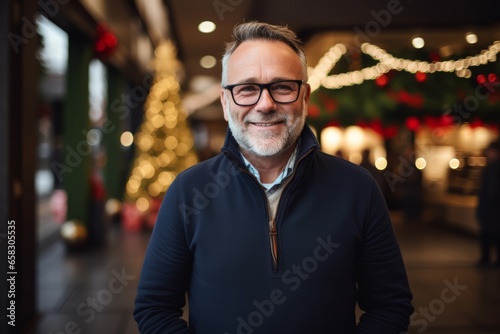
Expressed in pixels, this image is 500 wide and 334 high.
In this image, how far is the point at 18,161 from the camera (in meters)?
4.30

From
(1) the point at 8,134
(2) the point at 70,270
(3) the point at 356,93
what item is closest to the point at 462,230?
(3) the point at 356,93

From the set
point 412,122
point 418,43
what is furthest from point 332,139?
point 418,43

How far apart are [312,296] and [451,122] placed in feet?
25.5

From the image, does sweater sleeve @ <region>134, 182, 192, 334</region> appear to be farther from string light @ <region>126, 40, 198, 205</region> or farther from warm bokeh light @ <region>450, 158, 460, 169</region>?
warm bokeh light @ <region>450, 158, 460, 169</region>

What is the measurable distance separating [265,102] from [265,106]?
0.01 meters

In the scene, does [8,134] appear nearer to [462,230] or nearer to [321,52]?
[321,52]

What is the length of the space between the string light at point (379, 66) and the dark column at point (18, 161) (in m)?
5.15

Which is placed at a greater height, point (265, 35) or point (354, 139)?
point (354, 139)

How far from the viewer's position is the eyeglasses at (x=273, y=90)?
1.58 metres

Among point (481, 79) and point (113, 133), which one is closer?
point (481, 79)

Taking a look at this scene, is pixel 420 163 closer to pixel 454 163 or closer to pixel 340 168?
pixel 454 163

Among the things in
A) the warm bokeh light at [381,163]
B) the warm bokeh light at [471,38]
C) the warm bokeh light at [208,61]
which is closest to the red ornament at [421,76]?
the warm bokeh light at [471,38]

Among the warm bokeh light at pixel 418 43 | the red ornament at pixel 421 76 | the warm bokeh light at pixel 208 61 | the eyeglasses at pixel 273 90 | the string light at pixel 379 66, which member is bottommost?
the eyeglasses at pixel 273 90

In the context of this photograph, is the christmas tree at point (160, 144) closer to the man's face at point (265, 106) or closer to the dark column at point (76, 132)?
Result: the dark column at point (76, 132)
